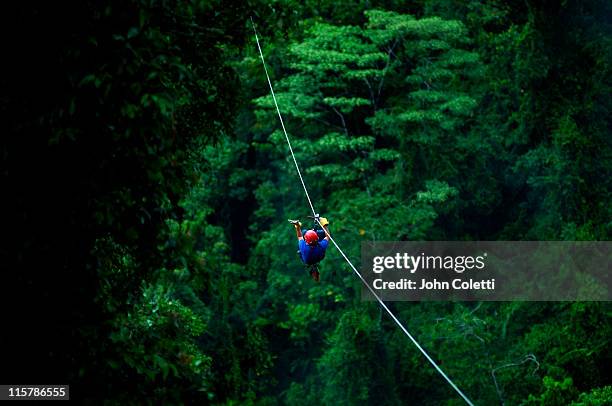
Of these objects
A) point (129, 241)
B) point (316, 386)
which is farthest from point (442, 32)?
point (129, 241)

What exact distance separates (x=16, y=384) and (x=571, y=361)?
42.7 ft

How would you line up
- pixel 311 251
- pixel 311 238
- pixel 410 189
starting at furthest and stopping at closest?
pixel 410 189
pixel 311 251
pixel 311 238

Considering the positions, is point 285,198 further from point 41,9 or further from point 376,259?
point 41,9

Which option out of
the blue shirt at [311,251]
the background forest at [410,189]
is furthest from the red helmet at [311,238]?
the background forest at [410,189]

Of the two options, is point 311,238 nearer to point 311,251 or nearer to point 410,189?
point 311,251

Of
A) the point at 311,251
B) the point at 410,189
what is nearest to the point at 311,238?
the point at 311,251

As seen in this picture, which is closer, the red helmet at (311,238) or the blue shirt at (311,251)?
the red helmet at (311,238)

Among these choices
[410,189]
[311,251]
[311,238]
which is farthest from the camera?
[410,189]

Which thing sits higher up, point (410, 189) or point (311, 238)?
point (410, 189)

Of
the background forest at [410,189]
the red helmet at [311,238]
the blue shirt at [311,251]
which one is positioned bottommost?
the blue shirt at [311,251]

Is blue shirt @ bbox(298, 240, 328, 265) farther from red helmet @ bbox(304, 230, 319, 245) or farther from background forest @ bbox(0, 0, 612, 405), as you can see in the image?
background forest @ bbox(0, 0, 612, 405)

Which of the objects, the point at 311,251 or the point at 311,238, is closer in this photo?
A: the point at 311,238

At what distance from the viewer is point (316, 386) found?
874 inches

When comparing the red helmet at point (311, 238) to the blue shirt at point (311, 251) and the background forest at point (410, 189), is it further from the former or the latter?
the background forest at point (410, 189)
